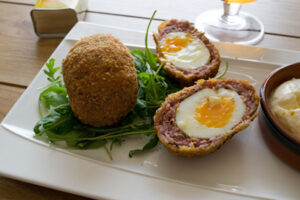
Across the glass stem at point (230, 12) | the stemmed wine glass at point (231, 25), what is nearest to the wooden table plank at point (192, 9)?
the stemmed wine glass at point (231, 25)

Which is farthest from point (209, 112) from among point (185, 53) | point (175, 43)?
point (175, 43)

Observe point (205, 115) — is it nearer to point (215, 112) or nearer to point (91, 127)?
point (215, 112)

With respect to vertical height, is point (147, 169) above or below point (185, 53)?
below

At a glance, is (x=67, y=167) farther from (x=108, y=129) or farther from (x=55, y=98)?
(x=55, y=98)

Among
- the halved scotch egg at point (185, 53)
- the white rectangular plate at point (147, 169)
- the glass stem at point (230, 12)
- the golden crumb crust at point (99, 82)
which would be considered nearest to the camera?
the white rectangular plate at point (147, 169)

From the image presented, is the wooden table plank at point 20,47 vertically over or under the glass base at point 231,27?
under

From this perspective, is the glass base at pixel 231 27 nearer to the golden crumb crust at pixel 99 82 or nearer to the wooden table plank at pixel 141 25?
the wooden table plank at pixel 141 25

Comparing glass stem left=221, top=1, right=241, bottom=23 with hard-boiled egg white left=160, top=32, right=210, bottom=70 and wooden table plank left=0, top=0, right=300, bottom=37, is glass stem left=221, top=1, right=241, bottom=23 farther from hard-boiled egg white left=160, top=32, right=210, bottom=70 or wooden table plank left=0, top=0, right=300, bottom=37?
hard-boiled egg white left=160, top=32, right=210, bottom=70
